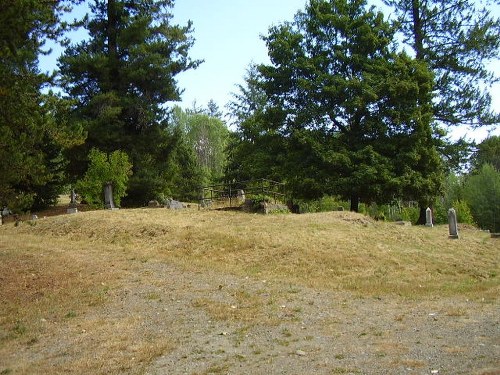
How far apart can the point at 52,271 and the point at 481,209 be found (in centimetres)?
2900

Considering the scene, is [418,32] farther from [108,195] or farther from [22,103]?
[22,103]

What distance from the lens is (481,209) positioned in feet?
107

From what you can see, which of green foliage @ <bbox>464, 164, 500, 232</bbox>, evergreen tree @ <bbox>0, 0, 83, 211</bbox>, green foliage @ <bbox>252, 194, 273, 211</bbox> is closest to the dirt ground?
evergreen tree @ <bbox>0, 0, 83, 211</bbox>

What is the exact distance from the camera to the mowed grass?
9.19 meters

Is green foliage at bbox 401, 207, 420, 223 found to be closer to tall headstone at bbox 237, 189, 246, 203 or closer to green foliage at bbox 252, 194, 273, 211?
tall headstone at bbox 237, 189, 246, 203

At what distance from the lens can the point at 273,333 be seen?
788 centimetres

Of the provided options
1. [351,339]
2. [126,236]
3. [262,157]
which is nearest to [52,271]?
[126,236]

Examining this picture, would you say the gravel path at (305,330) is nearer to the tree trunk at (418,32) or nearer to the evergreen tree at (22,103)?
the evergreen tree at (22,103)

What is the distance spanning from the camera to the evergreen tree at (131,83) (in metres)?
28.0

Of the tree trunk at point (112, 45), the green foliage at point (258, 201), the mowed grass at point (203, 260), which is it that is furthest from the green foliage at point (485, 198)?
the tree trunk at point (112, 45)


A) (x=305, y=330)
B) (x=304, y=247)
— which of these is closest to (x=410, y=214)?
(x=304, y=247)

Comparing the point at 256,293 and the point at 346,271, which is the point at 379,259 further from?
the point at 256,293

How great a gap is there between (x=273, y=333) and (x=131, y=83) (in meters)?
24.9

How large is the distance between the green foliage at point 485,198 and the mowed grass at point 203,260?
44.8ft
